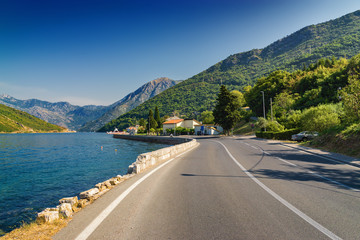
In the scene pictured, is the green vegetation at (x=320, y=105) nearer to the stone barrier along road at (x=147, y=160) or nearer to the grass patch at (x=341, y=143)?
the grass patch at (x=341, y=143)

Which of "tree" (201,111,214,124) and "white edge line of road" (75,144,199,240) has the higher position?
"tree" (201,111,214,124)

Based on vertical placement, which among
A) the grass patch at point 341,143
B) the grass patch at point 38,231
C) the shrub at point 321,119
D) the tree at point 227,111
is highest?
the tree at point 227,111

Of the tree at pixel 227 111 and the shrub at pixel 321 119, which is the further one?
the tree at pixel 227 111

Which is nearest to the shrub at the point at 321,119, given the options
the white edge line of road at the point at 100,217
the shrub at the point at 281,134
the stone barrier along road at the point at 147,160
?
the shrub at the point at 281,134

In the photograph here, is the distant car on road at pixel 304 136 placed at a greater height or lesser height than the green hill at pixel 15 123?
lesser

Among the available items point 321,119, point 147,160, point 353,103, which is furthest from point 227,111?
point 147,160

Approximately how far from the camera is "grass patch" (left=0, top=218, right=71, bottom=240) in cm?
362

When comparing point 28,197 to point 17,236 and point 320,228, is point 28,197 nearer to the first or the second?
point 17,236

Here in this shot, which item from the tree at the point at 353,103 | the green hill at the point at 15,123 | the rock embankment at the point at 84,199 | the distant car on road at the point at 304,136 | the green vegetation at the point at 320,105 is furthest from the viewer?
the green hill at the point at 15,123

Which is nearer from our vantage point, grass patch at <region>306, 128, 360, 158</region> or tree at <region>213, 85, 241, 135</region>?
grass patch at <region>306, 128, 360, 158</region>

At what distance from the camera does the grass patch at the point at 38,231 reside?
362 centimetres

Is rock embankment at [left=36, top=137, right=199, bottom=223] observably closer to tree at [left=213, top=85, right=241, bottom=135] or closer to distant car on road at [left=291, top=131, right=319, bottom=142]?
distant car on road at [left=291, top=131, right=319, bottom=142]

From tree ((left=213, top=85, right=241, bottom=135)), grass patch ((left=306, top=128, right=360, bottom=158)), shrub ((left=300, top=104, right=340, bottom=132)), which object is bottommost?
grass patch ((left=306, top=128, right=360, bottom=158))

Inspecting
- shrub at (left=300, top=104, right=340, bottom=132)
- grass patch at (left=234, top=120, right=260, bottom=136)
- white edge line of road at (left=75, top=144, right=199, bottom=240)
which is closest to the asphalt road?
white edge line of road at (left=75, top=144, right=199, bottom=240)
